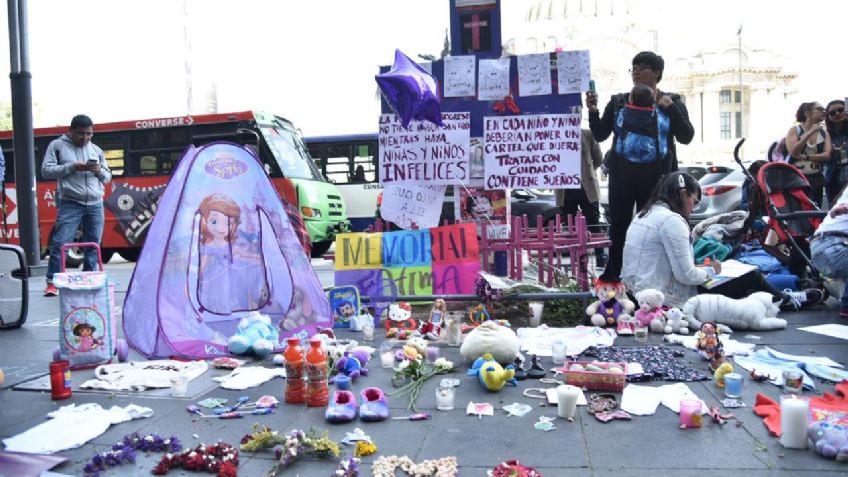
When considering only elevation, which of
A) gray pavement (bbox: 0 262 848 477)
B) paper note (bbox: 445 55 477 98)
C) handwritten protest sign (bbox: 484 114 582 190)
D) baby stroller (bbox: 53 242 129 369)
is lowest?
gray pavement (bbox: 0 262 848 477)

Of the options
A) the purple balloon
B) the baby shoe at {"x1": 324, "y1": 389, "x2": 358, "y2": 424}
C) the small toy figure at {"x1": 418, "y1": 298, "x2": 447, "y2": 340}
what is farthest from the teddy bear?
the baby shoe at {"x1": 324, "y1": 389, "x2": 358, "y2": 424}

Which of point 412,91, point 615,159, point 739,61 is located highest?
point 739,61

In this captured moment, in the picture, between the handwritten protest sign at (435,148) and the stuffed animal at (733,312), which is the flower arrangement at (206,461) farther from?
the handwritten protest sign at (435,148)

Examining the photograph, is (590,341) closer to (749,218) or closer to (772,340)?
(772,340)

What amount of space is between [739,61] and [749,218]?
60955 mm

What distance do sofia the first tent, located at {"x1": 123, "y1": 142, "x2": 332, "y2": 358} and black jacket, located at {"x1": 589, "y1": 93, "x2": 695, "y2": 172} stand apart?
3009 mm

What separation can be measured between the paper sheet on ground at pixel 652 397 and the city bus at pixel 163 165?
390 inches

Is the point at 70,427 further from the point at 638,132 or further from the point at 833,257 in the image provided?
the point at 833,257

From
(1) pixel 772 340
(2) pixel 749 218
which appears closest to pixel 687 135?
(2) pixel 749 218

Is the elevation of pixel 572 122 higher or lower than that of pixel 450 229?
higher

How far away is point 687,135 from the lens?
19.6ft

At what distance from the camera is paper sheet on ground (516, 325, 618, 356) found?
4680mm

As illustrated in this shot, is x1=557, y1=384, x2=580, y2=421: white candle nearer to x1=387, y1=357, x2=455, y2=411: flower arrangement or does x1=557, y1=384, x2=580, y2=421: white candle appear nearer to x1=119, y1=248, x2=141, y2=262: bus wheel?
x1=387, y1=357, x2=455, y2=411: flower arrangement

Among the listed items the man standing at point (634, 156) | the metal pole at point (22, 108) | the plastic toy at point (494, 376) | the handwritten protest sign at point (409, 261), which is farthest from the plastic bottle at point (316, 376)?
the metal pole at point (22, 108)
